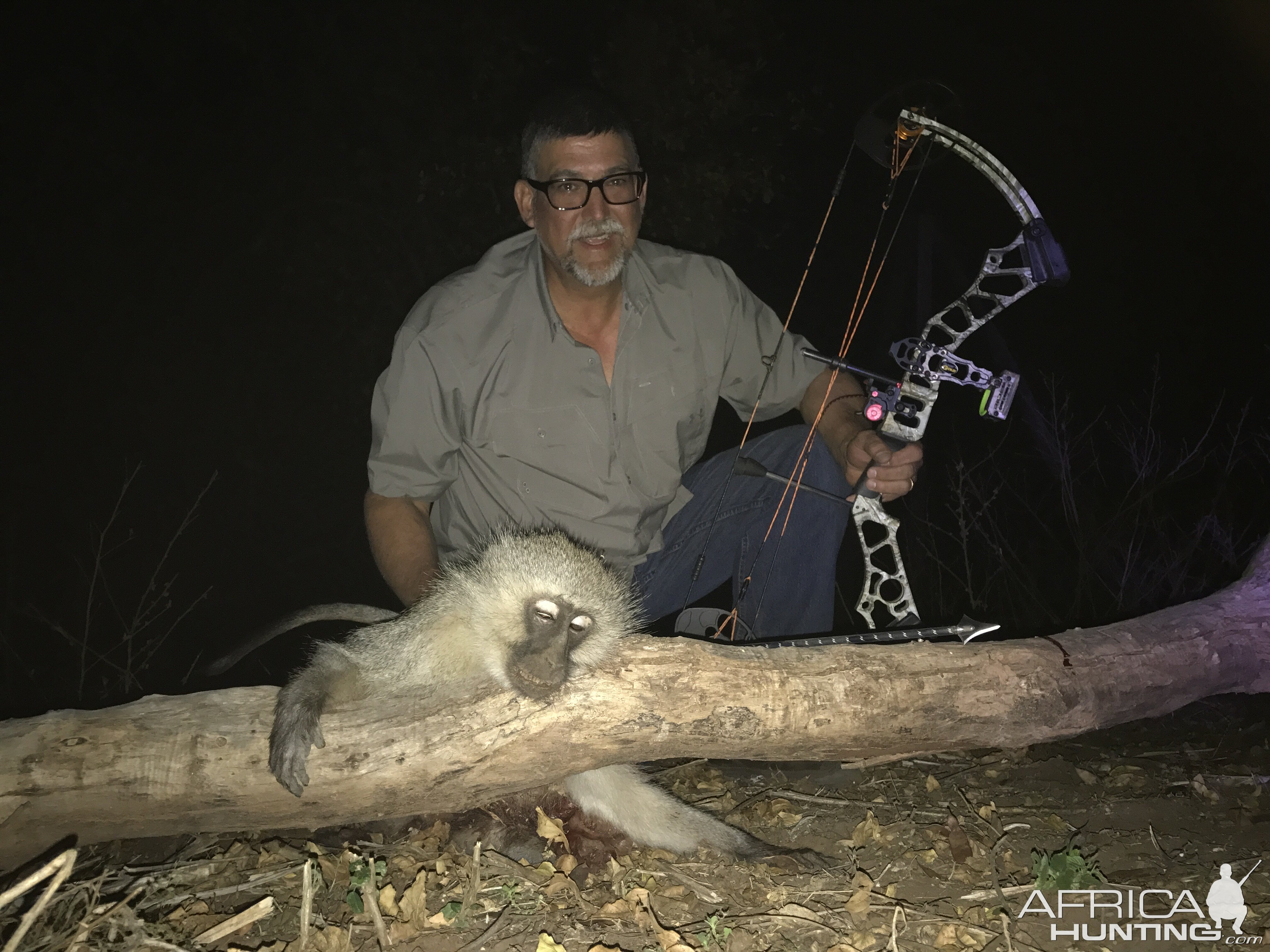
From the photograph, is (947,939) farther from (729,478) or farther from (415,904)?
(729,478)

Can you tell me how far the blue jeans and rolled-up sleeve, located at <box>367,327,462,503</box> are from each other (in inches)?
45.6

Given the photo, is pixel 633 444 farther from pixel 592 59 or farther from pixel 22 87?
pixel 22 87

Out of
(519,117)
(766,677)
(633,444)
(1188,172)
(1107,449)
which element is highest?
(1188,172)

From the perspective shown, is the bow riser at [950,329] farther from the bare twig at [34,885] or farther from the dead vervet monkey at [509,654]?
the bare twig at [34,885]

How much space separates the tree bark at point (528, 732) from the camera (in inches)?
82.6

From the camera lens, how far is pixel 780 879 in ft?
8.15

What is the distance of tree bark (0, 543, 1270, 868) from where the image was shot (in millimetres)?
2098

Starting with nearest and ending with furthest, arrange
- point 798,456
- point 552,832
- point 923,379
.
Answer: point 552,832 < point 923,379 < point 798,456

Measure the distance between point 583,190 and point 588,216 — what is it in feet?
0.38

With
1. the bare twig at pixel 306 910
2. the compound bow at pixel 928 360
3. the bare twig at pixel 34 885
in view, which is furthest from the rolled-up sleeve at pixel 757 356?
the bare twig at pixel 34 885

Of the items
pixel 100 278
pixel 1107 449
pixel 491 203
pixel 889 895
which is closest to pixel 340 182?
pixel 491 203

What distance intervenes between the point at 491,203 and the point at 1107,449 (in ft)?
17.3

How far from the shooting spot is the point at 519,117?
17.2 ft

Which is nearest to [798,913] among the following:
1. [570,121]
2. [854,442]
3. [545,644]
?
[545,644]
